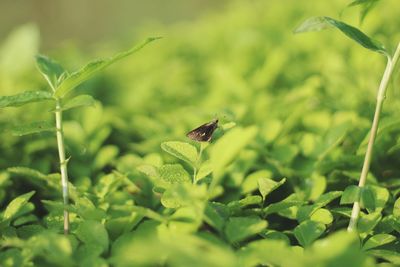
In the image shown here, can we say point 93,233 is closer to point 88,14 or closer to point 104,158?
point 104,158

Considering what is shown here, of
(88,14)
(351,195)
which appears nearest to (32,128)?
(351,195)

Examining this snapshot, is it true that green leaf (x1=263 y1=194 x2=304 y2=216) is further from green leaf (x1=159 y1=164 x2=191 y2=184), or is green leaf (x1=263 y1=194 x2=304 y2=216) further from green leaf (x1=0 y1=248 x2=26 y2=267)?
green leaf (x1=0 y1=248 x2=26 y2=267)

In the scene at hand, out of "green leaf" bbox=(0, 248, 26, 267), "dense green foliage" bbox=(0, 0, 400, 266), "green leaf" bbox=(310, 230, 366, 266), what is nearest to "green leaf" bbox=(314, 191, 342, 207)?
"dense green foliage" bbox=(0, 0, 400, 266)

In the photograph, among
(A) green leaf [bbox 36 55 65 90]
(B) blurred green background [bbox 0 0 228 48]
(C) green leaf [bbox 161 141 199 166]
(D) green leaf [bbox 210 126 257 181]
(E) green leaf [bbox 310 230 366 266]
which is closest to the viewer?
(E) green leaf [bbox 310 230 366 266]

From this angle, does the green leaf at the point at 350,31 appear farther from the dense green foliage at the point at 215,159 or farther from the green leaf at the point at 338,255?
the green leaf at the point at 338,255

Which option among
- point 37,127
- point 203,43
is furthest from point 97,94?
point 37,127
